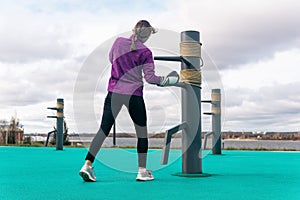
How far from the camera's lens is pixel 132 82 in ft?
11.9

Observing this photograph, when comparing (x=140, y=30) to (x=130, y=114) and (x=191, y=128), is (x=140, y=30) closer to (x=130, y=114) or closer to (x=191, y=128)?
(x=130, y=114)

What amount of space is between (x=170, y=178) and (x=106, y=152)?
1306 millimetres

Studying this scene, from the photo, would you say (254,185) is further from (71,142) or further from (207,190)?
(71,142)

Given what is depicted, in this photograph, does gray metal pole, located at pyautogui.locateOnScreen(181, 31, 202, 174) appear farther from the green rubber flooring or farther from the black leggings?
the black leggings

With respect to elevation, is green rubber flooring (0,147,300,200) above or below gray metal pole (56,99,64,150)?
below

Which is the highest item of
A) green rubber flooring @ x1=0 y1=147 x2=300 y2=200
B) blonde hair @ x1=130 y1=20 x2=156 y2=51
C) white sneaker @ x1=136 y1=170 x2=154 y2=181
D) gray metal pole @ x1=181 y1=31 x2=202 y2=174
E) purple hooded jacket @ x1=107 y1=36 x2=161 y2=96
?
blonde hair @ x1=130 y1=20 x2=156 y2=51

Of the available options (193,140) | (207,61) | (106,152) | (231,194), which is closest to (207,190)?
(231,194)

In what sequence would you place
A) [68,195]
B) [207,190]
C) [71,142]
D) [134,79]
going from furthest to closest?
1. [71,142]
2. [134,79]
3. [207,190]
4. [68,195]

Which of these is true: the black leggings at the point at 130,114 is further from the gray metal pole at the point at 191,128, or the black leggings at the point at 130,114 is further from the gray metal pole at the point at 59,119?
the gray metal pole at the point at 59,119

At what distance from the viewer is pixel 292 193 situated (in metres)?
2.86

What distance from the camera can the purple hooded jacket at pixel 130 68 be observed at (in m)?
3.60

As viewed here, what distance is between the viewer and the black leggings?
364cm

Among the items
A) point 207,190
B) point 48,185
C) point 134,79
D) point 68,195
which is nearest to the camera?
point 68,195

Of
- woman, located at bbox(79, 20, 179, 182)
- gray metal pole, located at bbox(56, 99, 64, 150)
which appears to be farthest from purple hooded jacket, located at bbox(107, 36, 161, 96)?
gray metal pole, located at bbox(56, 99, 64, 150)
